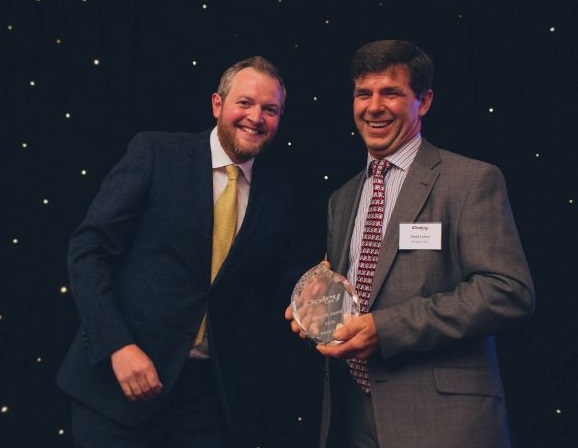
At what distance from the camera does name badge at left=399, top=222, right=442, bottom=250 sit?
170 cm

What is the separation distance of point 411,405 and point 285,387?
1.07m

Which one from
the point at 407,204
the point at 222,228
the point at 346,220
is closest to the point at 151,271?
the point at 222,228

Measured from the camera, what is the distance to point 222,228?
1.98m

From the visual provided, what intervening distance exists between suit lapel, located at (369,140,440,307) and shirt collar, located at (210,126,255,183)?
0.57 metres

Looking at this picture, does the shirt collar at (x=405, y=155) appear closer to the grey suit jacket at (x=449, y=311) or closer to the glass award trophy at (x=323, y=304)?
the grey suit jacket at (x=449, y=311)

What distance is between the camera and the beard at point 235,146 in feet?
6.74

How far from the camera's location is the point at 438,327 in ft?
5.29

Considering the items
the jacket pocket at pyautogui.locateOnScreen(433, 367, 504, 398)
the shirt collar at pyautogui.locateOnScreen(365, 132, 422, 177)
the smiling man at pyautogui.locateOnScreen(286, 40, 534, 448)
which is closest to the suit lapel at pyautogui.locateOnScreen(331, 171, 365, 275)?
the smiling man at pyautogui.locateOnScreen(286, 40, 534, 448)

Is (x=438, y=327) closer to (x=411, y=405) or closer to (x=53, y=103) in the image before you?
(x=411, y=405)

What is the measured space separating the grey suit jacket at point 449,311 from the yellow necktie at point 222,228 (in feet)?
1.68

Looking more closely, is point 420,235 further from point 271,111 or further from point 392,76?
point 271,111

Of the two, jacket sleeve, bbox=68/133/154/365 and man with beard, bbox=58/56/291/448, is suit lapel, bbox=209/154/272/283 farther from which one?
jacket sleeve, bbox=68/133/154/365

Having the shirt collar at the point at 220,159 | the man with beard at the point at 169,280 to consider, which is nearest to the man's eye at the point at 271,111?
the man with beard at the point at 169,280

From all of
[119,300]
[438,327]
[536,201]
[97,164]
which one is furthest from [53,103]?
[536,201]
